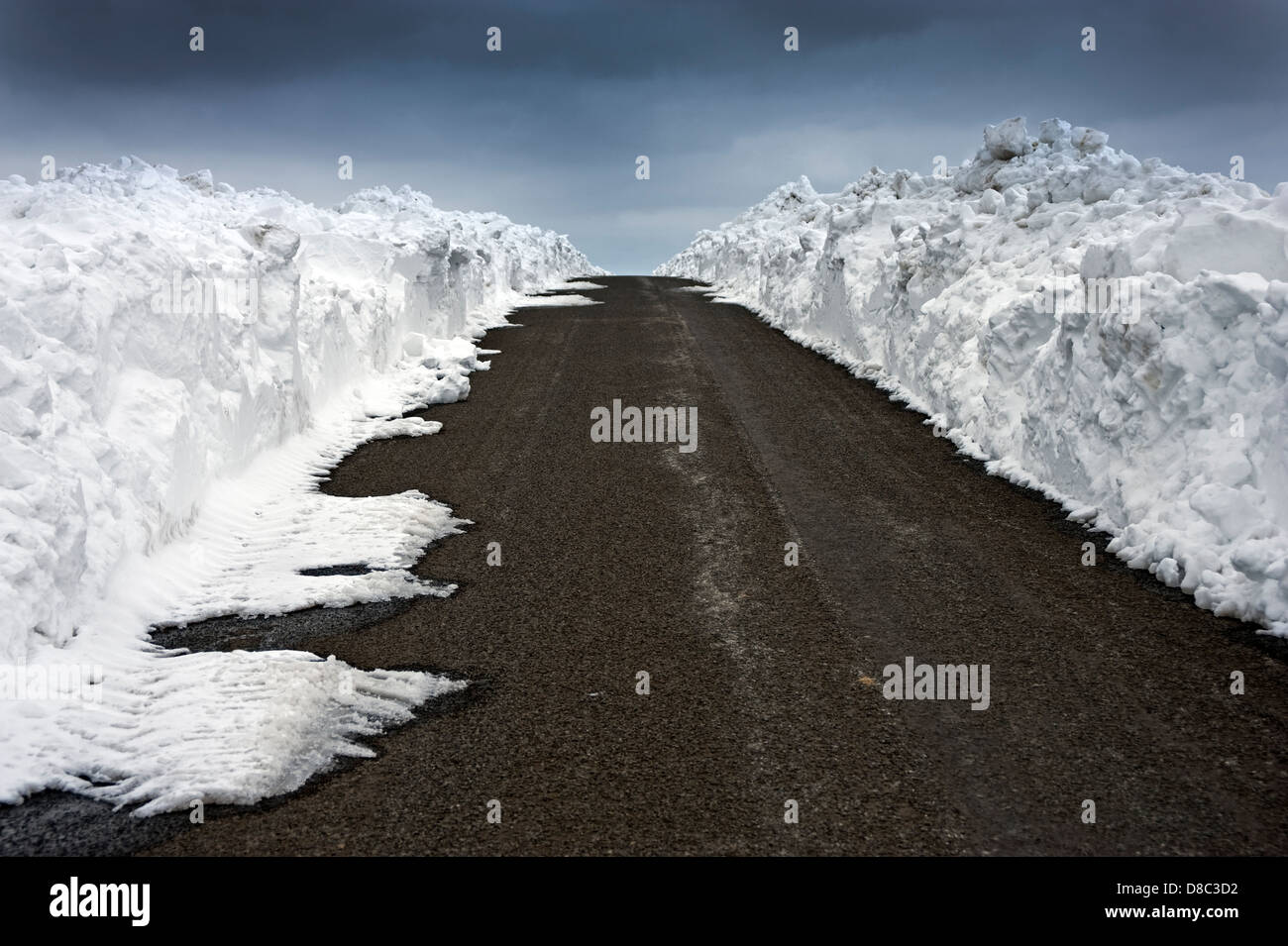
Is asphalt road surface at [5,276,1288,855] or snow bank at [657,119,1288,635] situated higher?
snow bank at [657,119,1288,635]

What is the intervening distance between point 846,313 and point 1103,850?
52.5ft

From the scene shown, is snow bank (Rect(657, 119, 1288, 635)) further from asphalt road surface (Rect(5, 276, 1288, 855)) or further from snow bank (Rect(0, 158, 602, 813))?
snow bank (Rect(0, 158, 602, 813))

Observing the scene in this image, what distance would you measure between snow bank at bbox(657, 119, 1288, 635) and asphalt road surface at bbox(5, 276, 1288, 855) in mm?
564

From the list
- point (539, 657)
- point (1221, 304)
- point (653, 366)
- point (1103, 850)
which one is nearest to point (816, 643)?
point (539, 657)

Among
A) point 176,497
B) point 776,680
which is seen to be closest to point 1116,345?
point 776,680

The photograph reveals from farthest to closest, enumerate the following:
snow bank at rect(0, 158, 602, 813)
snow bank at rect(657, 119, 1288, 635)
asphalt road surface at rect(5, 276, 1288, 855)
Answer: snow bank at rect(657, 119, 1288, 635)
snow bank at rect(0, 158, 602, 813)
asphalt road surface at rect(5, 276, 1288, 855)

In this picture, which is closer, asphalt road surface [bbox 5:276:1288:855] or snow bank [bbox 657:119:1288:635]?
asphalt road surface [bbox 5:276:1288:855]

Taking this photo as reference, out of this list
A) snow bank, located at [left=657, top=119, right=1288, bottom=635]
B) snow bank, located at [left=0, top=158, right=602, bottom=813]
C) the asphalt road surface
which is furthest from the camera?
snow bank, located at [left=657, top=119, right=1288, bottom=635]

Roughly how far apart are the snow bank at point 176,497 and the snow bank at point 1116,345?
593cm

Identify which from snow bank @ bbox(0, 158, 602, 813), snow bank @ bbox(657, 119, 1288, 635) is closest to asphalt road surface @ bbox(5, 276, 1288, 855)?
snow bank @ bbox(0, 158, 602, 813)

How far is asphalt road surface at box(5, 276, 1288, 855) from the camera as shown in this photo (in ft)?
15.0

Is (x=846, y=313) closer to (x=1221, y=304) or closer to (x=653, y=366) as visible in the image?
(x=653, y=366)

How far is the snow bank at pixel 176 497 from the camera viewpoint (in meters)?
5.40

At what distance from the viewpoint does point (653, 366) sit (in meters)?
17.4
